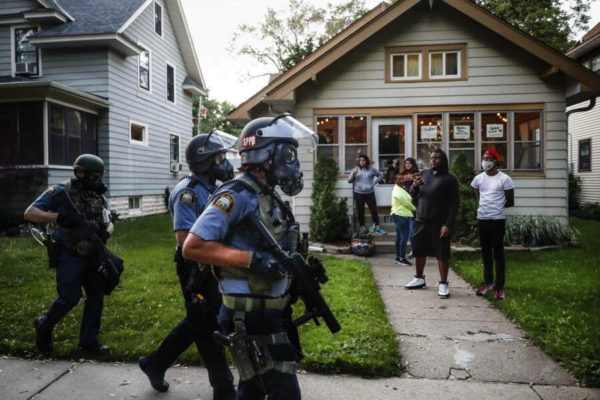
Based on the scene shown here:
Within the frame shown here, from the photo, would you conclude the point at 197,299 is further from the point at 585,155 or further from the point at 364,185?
the point at 585,155

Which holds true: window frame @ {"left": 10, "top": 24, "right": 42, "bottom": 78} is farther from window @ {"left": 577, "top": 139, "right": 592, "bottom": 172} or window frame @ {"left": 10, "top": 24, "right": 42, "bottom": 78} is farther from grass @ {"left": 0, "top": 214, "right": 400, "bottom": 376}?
window @ {"left": 577, "top": 139, "right": 592, "bottom": 172}

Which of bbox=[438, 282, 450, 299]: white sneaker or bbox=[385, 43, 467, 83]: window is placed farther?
bbox=[385, 43, 467, 83]: window

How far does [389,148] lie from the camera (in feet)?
38.5

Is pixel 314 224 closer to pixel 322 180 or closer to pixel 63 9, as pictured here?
pixel 322 180

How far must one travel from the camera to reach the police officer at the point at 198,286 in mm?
3189

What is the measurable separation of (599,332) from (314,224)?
6.91m

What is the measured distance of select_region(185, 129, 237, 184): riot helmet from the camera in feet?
11.2

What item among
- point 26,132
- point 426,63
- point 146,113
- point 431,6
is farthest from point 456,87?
point 26,132

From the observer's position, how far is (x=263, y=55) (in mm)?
33469

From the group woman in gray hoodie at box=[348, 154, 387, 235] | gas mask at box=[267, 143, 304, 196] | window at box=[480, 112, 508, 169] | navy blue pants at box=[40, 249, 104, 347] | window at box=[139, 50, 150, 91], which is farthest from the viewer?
window at box=[139, 50, 150, 91]

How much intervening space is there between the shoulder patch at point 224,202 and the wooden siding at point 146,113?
1451 centimetres

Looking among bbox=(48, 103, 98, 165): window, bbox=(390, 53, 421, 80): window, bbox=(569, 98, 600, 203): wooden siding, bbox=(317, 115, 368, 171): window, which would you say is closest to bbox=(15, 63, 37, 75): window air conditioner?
bbox=(48, 103, 98, 165): window

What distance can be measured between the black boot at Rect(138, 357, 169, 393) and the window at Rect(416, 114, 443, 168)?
9296mm

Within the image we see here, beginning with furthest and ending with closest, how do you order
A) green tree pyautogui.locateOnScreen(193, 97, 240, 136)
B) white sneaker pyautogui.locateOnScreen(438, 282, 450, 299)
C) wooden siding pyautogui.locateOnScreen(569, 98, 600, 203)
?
green tree pyautogui.locateOnScreen(193, 97, 240, 136) → wooden siding pyautogui.locateOnScreen(569, 98, 600, 203) → white sneaker pyautogui.locateOnScreen(438, 282, 450, 299)
